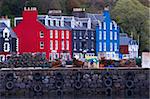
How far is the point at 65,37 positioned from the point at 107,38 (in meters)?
6.08

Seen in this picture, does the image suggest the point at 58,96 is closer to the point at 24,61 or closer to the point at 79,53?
the point at 24,61

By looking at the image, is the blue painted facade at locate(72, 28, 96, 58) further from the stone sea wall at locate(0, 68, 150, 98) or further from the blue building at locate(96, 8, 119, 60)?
the stone sea wall at locate(0, 68, 150, 98)

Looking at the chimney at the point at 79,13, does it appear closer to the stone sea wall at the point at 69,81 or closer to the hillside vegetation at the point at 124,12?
the hillside vegetation at the point at 124,12

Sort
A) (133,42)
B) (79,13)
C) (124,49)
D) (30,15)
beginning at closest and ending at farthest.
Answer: (30,15), (79,13), (133,42), (124,49)

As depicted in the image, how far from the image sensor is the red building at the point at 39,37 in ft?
224

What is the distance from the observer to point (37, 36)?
2717 inches

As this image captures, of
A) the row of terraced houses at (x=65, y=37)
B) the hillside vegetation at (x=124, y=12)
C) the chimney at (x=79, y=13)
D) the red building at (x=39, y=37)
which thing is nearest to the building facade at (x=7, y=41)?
the row of terraced houses at (x=65, y=37)

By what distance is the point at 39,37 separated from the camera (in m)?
69.2

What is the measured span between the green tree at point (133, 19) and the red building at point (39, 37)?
1312cm

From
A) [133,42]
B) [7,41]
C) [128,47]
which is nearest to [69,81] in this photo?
[7,41]

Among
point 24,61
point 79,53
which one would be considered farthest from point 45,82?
point 79,53

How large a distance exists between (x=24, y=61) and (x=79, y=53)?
21171mm

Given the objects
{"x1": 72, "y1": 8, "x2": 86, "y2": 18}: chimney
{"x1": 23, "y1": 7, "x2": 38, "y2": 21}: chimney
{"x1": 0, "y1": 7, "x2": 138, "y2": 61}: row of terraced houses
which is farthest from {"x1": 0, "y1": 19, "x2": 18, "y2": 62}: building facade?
{"x1": 72, "y1": 8, "x2": 86, "y2": 18}: chimney

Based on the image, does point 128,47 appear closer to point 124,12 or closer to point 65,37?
point 124,12
